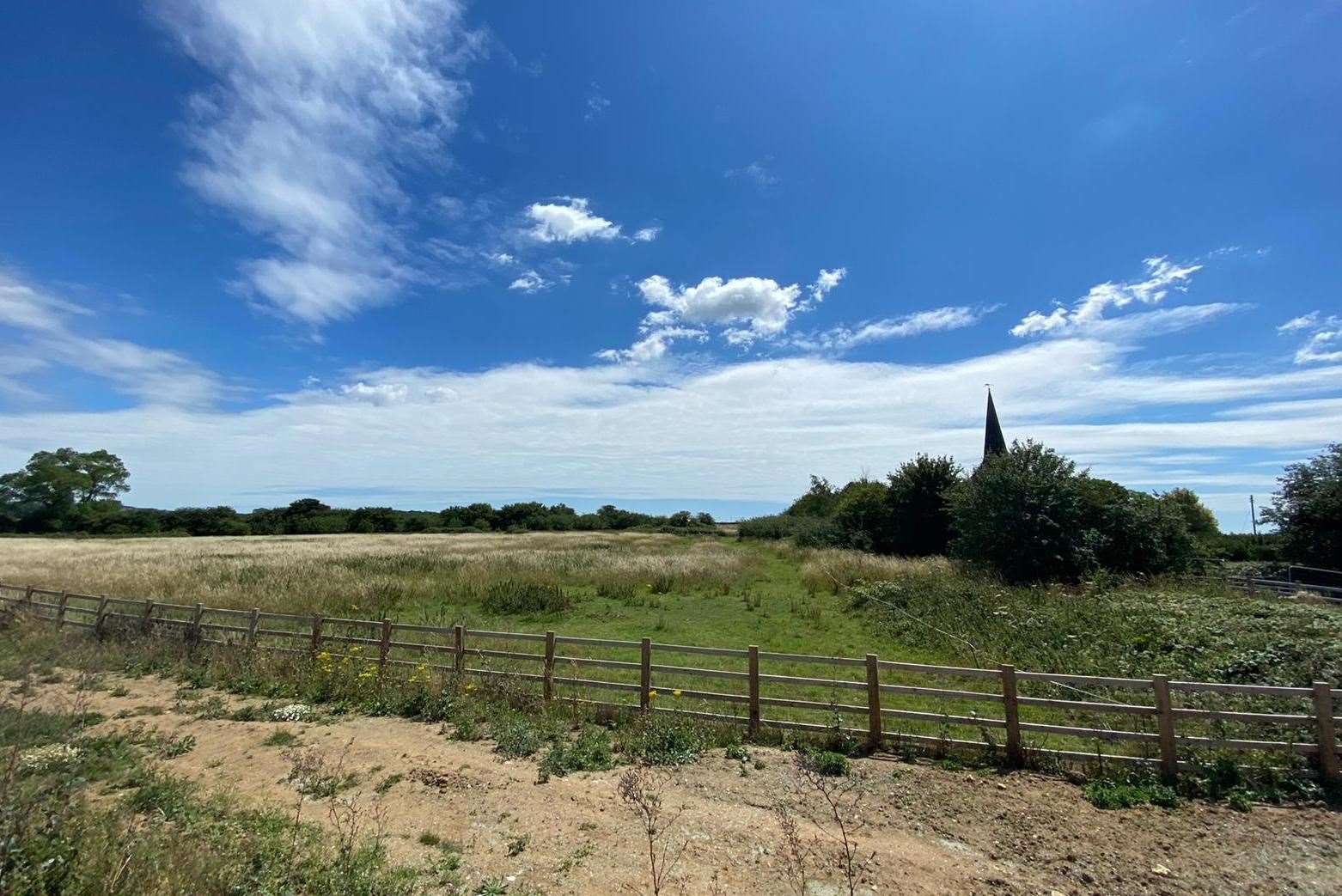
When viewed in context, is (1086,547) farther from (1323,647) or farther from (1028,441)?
(1323,647)

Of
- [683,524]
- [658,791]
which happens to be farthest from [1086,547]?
[683,524]

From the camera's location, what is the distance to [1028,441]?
25.5 metres

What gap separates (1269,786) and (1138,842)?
2358 mm

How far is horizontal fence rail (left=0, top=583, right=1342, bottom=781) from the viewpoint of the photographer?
7180 millimetres

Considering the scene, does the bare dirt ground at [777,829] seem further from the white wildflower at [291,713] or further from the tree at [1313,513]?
the tree at [1313,513]

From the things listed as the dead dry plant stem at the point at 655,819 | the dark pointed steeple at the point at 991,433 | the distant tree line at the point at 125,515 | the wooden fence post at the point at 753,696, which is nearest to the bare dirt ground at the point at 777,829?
the dead dry plant stem at the point at 655,819

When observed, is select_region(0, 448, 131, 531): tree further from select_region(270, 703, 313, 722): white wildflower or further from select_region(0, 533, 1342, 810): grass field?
select_region(270, 703, 313, 722): white wildflower

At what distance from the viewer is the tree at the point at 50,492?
68.0 m

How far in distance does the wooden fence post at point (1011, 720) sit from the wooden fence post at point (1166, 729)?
4.94 feet

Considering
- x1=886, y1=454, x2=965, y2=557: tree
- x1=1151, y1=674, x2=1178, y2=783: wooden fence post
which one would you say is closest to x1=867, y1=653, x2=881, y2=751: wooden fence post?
x1=1151, y1=674, x2=1178, y2=783: wooden fence post

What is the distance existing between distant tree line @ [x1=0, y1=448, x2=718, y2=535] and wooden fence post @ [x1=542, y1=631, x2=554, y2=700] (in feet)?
252

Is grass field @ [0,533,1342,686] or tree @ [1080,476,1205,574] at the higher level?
tree @ [1080,476,1205,574]

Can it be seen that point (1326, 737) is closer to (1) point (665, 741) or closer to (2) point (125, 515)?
(1) point (665, 741)

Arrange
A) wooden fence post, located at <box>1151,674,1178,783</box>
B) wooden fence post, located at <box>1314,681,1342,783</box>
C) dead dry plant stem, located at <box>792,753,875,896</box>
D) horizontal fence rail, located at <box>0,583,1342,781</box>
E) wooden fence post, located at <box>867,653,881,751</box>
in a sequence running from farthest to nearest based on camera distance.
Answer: wooden fence post, located at <box>867,653,881,751</box>
horizontal fence rail, located at <box>0,583,1342,781</box>
wooden fence post, located at <box>1151,674,1178,783</box>
wooden fence post, located at <box>1314,681,1342,783</box>
dead dry plant stem, located at <box>792,753,875,896</box>
